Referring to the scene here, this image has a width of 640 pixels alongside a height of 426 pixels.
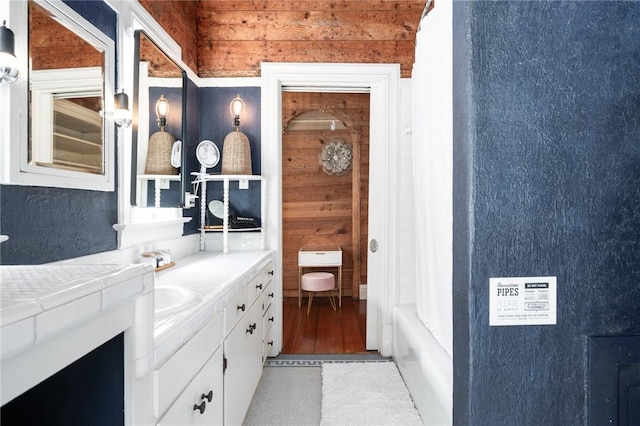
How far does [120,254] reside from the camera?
64.9 inches

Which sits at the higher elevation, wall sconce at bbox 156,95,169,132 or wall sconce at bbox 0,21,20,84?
wall sconce at bbox 156,95,169,132

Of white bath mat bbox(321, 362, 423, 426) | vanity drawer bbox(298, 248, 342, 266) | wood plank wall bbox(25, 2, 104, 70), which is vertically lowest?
white bath mat bbox(321, 362, 423, 426)

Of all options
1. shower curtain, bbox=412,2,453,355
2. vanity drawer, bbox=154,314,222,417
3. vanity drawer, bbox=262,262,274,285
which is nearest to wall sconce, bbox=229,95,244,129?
vanity drawer, bbox=262,262,274,285

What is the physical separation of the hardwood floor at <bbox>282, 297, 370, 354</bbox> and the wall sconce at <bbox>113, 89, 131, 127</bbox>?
85.4 inches

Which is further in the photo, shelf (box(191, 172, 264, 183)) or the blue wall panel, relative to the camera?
shelf (box(191, 172, 264, 183))

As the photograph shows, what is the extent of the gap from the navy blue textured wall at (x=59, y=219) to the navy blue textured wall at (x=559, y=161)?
1.37m

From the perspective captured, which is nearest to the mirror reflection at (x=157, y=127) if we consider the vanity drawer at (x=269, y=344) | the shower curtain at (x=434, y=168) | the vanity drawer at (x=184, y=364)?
the vanity drawer at (x=184, y=364)

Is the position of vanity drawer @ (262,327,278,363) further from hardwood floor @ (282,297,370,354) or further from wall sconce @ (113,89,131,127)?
wall sconce @ (113,89,131,127)

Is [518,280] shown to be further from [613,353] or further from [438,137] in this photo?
[438,137]

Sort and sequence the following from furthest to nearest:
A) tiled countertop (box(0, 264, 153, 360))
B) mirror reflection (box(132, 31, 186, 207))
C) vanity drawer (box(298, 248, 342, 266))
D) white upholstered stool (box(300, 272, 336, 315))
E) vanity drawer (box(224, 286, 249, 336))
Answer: vanity drawer (box(298, 248, 342, 266)) < white upholstered stool (box(300, 272, 336, 315)) < mirror reflection (box(132, 31, 186, 207)) < vanity drawer (box(224, 286, 249, 336)) < tiled countertop (box(0, 264, 153, 360))

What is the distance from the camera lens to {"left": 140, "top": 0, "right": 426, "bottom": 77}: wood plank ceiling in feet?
9.25

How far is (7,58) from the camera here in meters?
0.98

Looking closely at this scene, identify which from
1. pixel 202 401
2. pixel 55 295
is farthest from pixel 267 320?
pixel 55 295

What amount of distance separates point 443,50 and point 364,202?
291 centimetres
